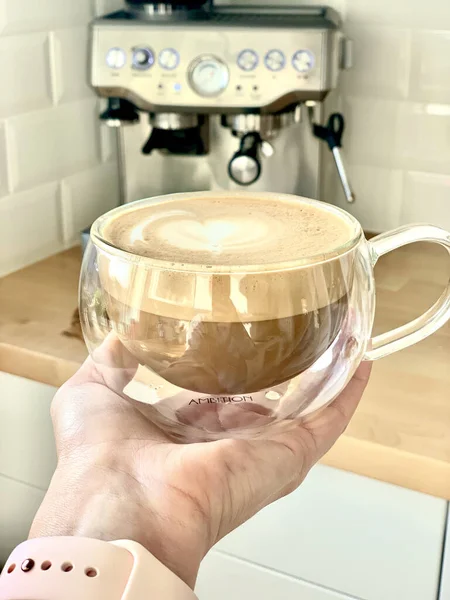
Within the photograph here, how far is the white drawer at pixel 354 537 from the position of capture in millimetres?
673

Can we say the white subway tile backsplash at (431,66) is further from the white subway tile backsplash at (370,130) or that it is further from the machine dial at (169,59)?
the machine dial at (169,59)

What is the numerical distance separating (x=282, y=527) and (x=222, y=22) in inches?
24.0

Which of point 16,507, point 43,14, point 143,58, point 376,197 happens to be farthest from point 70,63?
point 16,507

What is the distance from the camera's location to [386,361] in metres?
0.76

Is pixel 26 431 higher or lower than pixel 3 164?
lower

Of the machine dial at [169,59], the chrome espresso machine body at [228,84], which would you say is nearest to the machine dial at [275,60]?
the chrome espresso machine body at [228,84]

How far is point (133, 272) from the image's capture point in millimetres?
440

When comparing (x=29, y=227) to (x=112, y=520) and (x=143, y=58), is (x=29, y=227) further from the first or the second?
(x=112, y=520)

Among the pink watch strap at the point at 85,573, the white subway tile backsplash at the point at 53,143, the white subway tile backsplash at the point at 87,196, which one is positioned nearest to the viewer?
the pink watch strap at the point at 85,573

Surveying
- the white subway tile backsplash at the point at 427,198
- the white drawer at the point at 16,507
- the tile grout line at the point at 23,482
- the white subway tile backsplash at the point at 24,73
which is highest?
the white subway tile backsplash at the point at 24,73

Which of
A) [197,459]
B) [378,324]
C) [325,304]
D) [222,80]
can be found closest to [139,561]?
[197,459]

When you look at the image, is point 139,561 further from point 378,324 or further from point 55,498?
point 378,324

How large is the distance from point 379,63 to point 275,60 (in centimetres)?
25

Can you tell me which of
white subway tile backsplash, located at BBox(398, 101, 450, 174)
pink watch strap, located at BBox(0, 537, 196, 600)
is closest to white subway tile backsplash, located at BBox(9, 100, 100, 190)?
white subway tile backsplash, located at BBox(398, 101, 450, 174)
